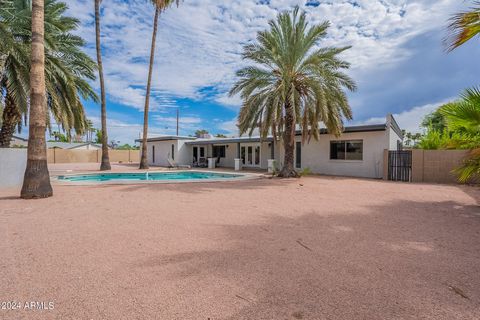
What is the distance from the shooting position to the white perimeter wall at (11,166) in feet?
36.7

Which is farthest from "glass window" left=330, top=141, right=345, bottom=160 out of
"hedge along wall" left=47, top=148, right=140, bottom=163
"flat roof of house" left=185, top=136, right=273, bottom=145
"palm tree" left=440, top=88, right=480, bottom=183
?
"hedge along wall" left=47, top=148, right=140, bottom=163

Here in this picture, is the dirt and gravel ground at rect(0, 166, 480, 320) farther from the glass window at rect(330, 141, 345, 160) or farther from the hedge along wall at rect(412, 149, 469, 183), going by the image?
the glass window at rect(330, 141, 345, 160)

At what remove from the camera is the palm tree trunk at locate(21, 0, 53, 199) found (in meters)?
8.59

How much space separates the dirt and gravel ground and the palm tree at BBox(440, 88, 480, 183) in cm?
142

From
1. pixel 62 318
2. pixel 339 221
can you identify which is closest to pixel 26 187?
pixel 62 318

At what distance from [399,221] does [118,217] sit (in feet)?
22.2

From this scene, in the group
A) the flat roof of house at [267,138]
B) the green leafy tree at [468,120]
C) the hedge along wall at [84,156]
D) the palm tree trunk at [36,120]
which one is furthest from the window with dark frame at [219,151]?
the green leafy tree at [468,120]

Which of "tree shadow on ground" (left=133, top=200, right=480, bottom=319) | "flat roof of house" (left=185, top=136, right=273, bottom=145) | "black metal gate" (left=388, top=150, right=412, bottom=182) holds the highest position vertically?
"flat roof of house" (left=185, top=136, right=273, bottom=145)

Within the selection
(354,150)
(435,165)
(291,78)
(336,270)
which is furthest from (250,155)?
(336,270)

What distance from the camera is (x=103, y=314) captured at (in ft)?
8.57

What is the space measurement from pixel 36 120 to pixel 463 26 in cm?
1205

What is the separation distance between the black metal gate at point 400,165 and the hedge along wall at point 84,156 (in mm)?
35350

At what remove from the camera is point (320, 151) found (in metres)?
19.7

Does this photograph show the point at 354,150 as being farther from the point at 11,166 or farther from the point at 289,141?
the point at 11,166
